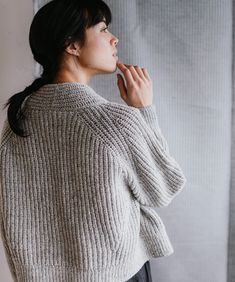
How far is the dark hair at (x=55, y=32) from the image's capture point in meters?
0.85

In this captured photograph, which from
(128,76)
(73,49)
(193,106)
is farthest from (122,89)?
(193,106)

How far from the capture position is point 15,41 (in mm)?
1275

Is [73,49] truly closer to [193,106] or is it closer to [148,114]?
[148,114]

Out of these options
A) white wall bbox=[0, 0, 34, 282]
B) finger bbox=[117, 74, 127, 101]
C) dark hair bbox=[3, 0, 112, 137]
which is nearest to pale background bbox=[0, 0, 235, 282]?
white wall bbox=[0, 0, 34, 282]

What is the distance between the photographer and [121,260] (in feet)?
2.87

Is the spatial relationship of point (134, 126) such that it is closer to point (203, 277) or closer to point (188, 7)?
point (188, 7)

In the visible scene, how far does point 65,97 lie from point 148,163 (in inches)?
9.3

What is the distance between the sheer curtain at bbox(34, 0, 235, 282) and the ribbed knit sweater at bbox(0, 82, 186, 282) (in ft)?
1.36

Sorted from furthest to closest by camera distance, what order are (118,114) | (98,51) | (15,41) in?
1. (15,41)
2. (98,51)
3. (118,114)

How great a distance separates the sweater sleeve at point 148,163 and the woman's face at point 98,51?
15 cm

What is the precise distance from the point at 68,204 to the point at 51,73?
312 mm

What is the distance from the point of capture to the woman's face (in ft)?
2.94

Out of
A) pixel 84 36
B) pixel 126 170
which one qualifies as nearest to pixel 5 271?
pixel 126 170

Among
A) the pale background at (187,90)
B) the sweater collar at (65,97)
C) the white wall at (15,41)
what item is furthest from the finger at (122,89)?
the white wall at (15,41)
